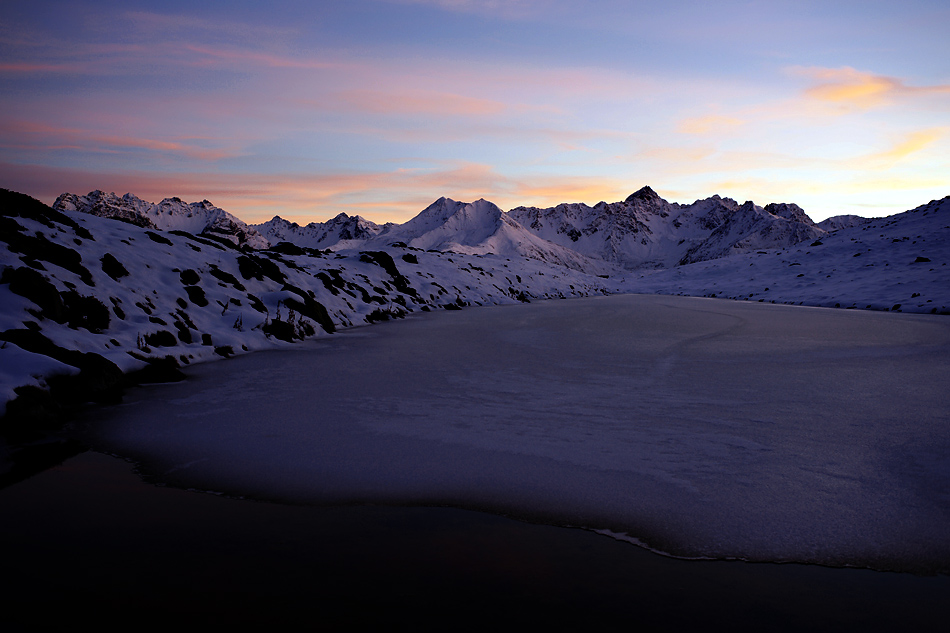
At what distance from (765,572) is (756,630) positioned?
2.10ft

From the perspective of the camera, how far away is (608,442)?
18.3 ft

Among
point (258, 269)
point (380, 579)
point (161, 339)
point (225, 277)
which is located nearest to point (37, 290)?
point (161, 339)

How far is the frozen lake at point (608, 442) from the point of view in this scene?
3936 mm

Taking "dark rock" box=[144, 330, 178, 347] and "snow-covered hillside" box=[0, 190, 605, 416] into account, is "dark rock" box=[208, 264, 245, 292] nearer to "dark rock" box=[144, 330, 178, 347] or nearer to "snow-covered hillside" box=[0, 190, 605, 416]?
"snow-covered hillside" box=[0, 190, 605, 416]

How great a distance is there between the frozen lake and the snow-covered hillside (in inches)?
35.3

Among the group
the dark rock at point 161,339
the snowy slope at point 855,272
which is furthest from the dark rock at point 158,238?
the snowy slope at point 855,272

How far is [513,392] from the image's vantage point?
26.0ft

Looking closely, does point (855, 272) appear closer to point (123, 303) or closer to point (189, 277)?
point (189, 277)

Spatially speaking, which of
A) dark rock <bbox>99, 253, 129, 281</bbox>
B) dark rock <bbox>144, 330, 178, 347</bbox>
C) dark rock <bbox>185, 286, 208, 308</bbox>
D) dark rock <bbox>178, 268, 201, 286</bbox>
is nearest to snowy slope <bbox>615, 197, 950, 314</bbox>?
dark rock <bbox>185, 286, 208, 308</bbox>

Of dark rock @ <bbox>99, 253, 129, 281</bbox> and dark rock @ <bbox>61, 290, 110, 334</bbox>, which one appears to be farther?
dark rock @ <bbox>99, 253, 129, 281</bbox>

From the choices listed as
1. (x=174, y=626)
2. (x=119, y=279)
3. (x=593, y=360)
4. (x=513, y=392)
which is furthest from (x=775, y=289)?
(x=174, y=626)

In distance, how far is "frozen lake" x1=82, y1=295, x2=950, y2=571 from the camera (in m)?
3.94

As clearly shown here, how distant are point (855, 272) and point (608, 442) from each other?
43.4m

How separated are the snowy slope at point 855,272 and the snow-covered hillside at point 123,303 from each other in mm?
25594
